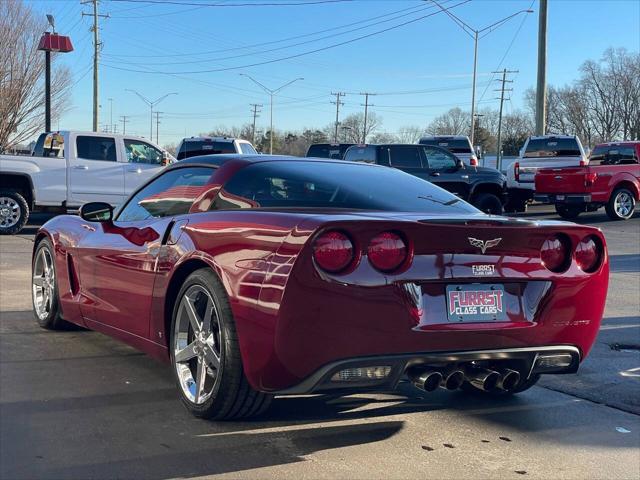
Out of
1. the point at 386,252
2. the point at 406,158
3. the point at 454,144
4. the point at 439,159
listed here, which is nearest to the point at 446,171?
the point at 439,159

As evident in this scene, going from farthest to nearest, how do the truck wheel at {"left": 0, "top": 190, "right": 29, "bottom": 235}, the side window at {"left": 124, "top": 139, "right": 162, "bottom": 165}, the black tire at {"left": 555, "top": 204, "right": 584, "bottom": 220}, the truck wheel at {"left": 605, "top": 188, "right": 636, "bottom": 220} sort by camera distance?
1. the black tire at {"left": 555, "top": 204, "right": 584, "bottom": 220}
2. the truck wheel at {"left": 605, "top": 188, "right": 636, "bottom": 220}
3. the side window at {"left": 124, "top": 139, "right": 162, "bottom": 165}
4. the truck wheel at {"left": 0, "top": 190, "right": 29, "bottom": 235}

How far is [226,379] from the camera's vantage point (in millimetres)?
3863

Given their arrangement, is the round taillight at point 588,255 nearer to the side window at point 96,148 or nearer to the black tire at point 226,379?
the black tire at point 226,379

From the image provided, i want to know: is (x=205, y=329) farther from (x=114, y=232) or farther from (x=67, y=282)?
(x=67, y=282)

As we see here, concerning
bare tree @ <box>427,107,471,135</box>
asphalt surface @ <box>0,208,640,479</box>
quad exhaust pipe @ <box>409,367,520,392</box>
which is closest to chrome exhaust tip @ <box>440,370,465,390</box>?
quad exhaust pipe @ <box>409,367,520,392</box>

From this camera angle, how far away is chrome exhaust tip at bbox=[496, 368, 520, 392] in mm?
3945

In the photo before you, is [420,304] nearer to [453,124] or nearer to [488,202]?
[488,202]

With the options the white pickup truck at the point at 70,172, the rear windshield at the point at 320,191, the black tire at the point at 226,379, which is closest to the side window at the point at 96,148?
the white pickup truck at the point at 70,172

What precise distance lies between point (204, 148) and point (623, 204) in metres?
11.1

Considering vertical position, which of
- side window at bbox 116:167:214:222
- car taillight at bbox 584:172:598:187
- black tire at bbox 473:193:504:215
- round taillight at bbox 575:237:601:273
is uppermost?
car taillight at bbox 584:172:598:187

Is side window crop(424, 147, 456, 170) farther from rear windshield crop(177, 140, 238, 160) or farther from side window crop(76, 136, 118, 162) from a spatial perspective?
side window crop(76, 136, 118, 162)

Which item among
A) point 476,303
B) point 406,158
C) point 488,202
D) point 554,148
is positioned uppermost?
point 554,148

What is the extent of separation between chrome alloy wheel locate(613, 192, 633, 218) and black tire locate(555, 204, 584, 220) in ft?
3.30

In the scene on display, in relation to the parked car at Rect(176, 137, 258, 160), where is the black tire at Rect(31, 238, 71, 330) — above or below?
below
